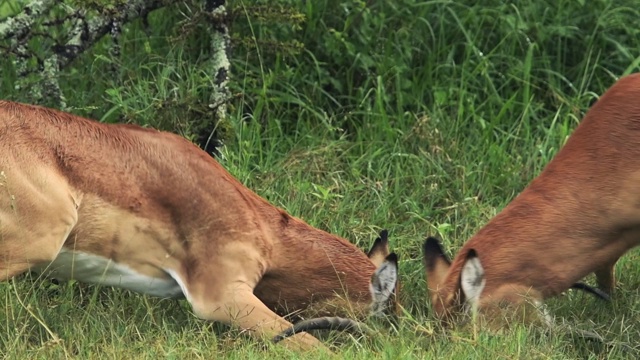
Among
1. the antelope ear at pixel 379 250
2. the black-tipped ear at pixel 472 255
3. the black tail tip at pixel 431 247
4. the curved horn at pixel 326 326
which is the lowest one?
the curved horn at pixel 326 326

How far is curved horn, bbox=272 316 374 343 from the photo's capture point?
5.43 metres

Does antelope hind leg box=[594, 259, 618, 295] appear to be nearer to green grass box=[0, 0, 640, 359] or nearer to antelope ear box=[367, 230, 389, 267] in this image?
green grass box=[0, 0, 640, 359]

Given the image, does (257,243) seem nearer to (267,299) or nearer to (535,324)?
(267,299)

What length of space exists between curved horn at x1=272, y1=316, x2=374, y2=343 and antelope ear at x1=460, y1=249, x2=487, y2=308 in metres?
0.41

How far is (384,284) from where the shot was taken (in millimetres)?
5664

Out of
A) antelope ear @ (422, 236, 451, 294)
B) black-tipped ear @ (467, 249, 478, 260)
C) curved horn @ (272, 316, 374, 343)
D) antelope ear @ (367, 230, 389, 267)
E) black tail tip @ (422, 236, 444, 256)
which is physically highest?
black-tipped ear @ (467, 249, 478, 260)

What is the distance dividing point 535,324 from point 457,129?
1990 mm

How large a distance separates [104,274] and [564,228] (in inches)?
73.4

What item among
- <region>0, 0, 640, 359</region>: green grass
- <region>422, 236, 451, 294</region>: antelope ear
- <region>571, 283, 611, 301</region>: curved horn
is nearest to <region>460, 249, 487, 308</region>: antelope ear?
<region>422, 236, 451, 294</region>: antelope ear

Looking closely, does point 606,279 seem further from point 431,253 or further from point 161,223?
point 161,223

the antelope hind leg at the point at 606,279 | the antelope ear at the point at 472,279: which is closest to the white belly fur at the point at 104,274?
the antelope ear at the point at 472,279

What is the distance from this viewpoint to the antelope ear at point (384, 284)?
221 inches

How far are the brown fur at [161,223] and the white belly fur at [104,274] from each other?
31 mm

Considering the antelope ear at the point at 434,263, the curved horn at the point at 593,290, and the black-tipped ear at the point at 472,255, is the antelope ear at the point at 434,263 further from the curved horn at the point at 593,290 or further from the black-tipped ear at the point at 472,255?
the curved horn at the point at 593,290
